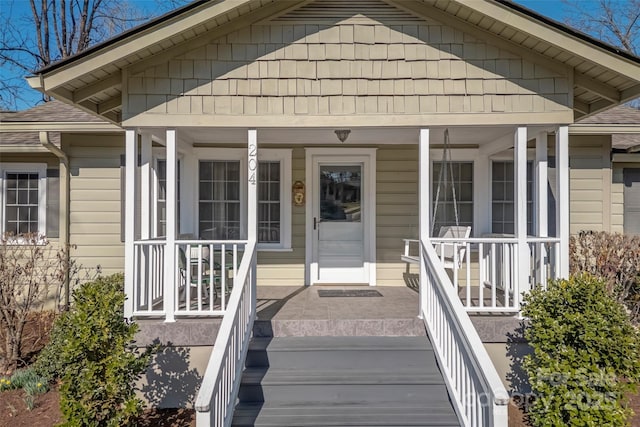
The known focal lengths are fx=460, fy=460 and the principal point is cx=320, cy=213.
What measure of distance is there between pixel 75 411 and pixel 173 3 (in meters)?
16.9

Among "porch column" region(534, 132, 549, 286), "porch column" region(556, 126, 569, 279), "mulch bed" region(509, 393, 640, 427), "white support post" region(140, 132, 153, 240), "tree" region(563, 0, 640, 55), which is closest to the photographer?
"mulch bed" region(509, 393, 640, 427)

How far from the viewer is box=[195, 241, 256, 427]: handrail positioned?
9.94ft

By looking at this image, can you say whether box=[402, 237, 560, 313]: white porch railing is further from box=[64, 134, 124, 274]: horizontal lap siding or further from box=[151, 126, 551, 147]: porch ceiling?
box=[64, 134, 124, 274]: horizontal lap siding

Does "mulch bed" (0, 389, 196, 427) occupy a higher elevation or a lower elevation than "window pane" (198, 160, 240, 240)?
lower

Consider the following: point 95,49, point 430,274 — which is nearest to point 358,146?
point 430,274

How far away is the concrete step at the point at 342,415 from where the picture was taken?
3.65 metres

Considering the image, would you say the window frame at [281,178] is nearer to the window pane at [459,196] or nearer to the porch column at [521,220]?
the window pane at [459,196]

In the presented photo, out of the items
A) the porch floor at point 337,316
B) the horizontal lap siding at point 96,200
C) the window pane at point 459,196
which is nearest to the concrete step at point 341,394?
the porch floor at point 337,316

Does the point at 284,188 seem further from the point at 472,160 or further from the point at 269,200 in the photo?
the point at 472,160

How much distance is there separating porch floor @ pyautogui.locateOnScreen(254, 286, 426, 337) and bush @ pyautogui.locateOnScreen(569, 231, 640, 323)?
249cm

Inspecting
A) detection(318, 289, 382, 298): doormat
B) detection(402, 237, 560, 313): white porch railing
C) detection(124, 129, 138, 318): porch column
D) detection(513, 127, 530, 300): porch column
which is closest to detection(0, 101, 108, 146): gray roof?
detection(124, 129, 138, 318): porch column

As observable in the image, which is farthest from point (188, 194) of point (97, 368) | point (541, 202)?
point (541, 202)

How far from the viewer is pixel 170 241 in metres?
4.62

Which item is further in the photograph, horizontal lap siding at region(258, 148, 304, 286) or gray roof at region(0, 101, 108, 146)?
horizontal lap siding at region(258, 148, 304, 286)
